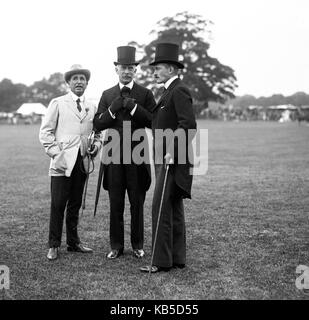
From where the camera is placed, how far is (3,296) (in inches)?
193

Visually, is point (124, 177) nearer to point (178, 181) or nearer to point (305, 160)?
point (178, 181)

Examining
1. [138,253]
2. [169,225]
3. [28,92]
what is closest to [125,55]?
[169,225]

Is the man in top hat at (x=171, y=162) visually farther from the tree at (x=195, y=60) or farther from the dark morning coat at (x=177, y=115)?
the tree at (x=195, y=60)

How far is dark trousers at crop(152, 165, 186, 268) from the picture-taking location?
5.81m

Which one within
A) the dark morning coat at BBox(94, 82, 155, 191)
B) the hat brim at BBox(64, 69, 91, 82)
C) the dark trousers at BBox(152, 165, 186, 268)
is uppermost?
the hat brim at BBox(64, 69, 91, 82)

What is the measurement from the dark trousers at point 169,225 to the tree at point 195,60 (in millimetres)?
69908

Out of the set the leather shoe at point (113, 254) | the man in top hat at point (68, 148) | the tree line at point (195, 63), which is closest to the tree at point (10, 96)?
the tree line at point (195, 63)

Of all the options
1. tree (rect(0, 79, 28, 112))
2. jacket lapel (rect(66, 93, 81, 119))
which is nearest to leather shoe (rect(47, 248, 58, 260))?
jacket lapel (rect(66, 93, 81, 119))

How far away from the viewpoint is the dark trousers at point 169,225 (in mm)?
5812

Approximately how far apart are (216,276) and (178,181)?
1123 mm

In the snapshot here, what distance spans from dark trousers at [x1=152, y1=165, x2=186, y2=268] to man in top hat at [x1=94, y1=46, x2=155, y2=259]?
1.75 ft
